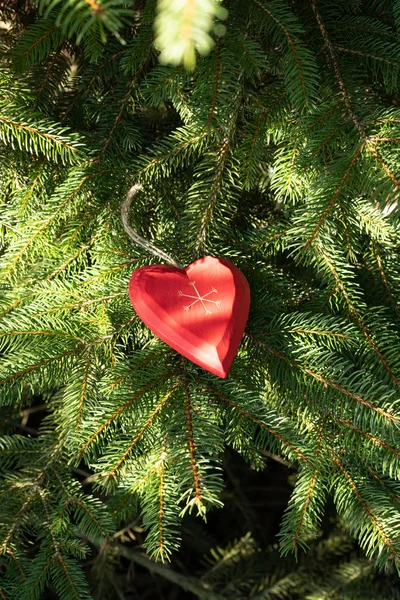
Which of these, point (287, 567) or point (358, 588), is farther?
point (287, 567)

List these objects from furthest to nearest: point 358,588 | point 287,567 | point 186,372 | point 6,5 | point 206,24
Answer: point 287,567 → point 358,588 → point 6,5 → point 186,372 → point 206,24

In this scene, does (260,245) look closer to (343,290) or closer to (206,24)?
(343,290)

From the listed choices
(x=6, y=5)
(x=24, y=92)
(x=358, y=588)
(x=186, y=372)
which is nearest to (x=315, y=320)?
(x=186, y=372)

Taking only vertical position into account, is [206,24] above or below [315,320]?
above

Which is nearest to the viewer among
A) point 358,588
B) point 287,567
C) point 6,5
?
point 6,5
